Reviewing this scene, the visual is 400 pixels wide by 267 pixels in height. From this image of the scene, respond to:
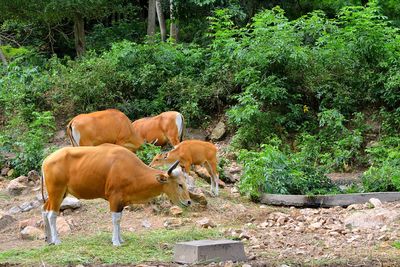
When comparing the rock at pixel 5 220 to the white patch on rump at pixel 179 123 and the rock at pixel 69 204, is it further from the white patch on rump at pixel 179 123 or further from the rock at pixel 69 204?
the white patch on rump at pixel 179 123

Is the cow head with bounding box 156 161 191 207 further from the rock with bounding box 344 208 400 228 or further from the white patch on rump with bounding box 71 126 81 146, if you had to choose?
the white patch on rump with bounding box 71 126 81 146

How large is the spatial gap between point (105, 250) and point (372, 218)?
11.9ft

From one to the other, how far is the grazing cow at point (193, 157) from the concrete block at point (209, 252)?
4.45 metres

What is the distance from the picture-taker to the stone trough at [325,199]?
10.4 m

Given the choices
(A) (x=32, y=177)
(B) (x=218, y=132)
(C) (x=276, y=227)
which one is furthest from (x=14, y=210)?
(B) (x=218, y=132)

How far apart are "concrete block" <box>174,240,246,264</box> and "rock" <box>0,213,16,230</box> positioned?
11.5 ft

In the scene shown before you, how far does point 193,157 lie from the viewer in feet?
37.3

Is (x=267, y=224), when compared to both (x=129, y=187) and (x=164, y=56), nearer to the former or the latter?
(x=129, y=187)

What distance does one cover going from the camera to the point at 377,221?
869 cm

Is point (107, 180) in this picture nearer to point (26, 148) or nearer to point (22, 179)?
point (22, 179)

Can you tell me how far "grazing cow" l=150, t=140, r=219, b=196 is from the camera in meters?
11.1

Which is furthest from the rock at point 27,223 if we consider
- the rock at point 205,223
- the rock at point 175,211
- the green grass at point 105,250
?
the rock at point 205,223

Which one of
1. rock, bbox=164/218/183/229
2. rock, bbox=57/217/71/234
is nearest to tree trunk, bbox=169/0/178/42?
rock, bbox=164/218/183/229

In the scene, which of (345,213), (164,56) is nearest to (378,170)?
(345,213)
